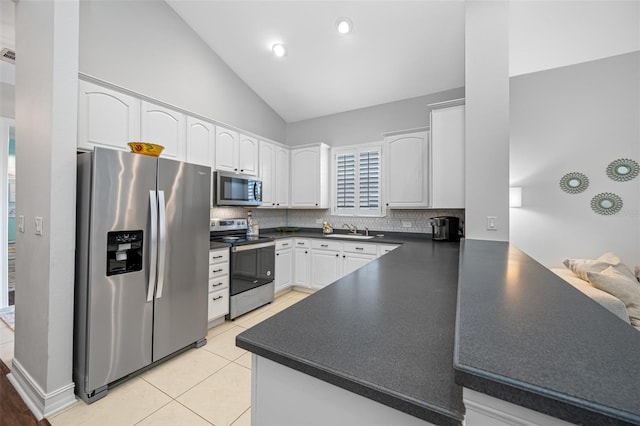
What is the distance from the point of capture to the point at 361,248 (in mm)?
3543

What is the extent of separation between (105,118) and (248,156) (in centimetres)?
166

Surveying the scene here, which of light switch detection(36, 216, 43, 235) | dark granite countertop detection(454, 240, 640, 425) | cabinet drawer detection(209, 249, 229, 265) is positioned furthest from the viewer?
cabinet drawer detection(209, 249, 229, 265)

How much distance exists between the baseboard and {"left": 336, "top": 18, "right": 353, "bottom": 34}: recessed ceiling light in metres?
3.95

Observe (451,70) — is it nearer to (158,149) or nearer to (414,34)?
(414,34)

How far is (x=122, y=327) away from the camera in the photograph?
6.32 ft

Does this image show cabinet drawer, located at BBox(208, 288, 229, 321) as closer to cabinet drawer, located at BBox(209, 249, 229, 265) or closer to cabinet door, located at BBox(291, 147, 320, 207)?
cabinet drawer, located at BBox(209, 249, 229, 265)

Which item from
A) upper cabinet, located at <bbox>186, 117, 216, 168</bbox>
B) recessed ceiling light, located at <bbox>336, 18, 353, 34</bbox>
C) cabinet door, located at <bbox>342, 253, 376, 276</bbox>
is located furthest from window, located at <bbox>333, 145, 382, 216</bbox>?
upper cabinet, located at <bbox>186, 117, 216, 168</bbox>

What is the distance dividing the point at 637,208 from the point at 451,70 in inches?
103

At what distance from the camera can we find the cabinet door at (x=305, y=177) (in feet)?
14.0

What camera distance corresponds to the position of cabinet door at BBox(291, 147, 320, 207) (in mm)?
4258

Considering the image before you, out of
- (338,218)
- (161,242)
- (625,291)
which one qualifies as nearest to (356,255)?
(338,218)

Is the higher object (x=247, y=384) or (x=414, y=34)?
(x=414, y=34)

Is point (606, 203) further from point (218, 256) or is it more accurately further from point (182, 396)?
point (182, 396)

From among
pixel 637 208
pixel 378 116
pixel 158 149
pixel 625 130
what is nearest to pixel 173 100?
pixel 158 149
